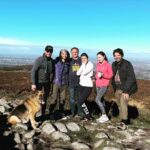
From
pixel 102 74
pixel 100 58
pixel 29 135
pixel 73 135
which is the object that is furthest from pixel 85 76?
pixel 29 135

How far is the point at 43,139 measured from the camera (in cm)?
1086

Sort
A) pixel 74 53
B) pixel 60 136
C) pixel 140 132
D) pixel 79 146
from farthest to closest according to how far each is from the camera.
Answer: pixel 74 53
pixel 140 132
pixel 60 136
pixel 79 146

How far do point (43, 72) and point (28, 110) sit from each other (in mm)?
1518

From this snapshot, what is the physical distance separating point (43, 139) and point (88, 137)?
168 centimetres

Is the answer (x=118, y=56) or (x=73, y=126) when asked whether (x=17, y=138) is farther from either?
(x=118, y=56)

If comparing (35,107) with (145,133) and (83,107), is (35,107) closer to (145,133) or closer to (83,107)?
(83,107)

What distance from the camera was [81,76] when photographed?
1270cm

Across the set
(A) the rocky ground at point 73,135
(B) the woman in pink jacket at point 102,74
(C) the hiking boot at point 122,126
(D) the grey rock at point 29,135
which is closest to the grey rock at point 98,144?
(A) the rocky ground at point 73,135

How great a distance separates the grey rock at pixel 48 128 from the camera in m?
11.4

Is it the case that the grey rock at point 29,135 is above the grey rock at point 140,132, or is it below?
above

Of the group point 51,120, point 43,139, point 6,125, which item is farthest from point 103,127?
point 6,125

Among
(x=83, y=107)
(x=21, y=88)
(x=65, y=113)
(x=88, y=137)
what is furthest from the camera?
(x=21, y=88)

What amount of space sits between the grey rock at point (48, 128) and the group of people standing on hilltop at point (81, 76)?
3.43 feet

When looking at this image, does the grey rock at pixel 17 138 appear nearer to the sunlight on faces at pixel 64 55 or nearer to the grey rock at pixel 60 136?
the grey rock at pixel 60 136
